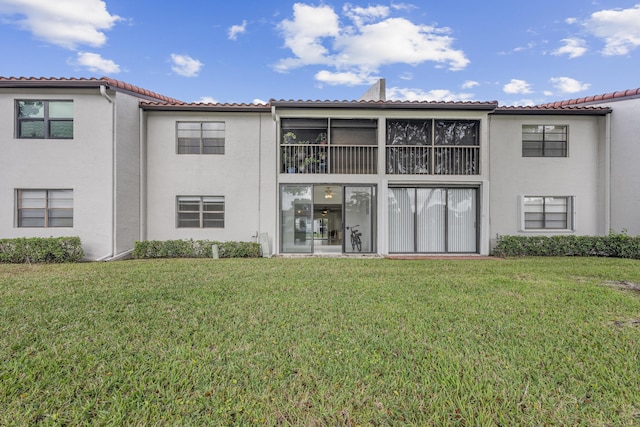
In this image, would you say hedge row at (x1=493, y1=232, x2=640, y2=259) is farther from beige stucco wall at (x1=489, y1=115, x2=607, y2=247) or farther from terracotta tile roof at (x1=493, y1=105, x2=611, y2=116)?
terracotta tile roof at (x1=493, y1=105, x2=611, y2=116)

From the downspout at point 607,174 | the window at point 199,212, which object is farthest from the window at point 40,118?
the downspout at point 607,174

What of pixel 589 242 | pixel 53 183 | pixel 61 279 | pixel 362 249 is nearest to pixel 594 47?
pixel 589 242

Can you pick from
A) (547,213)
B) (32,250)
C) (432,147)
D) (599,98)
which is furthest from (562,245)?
(32,250)

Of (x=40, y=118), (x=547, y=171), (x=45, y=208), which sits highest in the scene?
(x=40, y=118)

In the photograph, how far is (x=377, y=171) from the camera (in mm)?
11625

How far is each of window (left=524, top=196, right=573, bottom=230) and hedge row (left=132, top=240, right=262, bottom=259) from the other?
1051 centimetres

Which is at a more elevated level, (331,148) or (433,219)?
(331,148)

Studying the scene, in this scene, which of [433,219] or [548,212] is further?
[548,212]

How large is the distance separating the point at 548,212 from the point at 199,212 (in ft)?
44.3

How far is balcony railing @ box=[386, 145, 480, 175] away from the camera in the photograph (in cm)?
1177

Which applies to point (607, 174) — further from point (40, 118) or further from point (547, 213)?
point (40, 118)

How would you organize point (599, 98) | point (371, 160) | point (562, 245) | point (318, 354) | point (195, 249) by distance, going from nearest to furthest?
point (318, 354), point (195, 249), point (562, 245), point (371, 160), point (599, 98)

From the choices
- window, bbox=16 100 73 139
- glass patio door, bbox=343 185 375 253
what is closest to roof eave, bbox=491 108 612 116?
glass patio door, bbox=343 185 375 253

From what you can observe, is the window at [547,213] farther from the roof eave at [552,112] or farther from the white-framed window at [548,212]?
the roof eave at [552,112]
